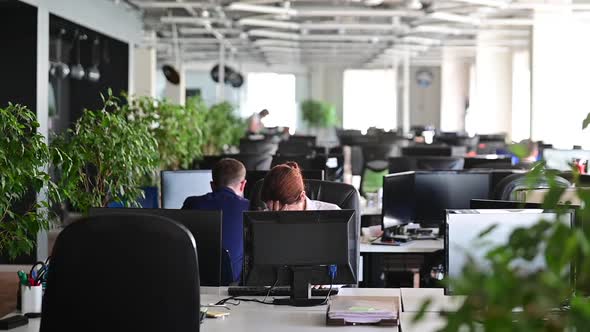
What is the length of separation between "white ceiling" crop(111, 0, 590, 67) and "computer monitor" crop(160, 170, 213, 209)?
22.9ft

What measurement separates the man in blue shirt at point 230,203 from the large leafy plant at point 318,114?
28.5m

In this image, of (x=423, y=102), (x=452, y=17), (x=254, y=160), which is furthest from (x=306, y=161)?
(x=423, y=102)

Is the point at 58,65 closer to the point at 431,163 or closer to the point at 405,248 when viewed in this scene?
the point at 431,163

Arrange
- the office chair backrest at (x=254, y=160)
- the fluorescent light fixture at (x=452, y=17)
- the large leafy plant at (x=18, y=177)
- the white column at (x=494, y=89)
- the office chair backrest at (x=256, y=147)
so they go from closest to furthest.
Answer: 1. the large leafy plant at (x=18, y=177)
2. the office chair backrest at (x=254, y=160)
3. the office chair backrest at (x=256, y=147)
4. the fluorescent light fixture at (x=452, y=17)
5. the white column at (x=494, y=89)

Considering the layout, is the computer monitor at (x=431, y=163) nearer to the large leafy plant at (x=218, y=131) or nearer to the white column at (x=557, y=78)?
the large leafy plant at (x=218, y=131)

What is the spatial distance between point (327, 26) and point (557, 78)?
181 inches

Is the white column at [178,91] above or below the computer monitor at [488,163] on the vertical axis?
above

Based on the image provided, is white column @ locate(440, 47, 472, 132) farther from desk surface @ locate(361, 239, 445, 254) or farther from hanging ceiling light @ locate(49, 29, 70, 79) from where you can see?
desk surface @ locate(361, 239, 445, 254)

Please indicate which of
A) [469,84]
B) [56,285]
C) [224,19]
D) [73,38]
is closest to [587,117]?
[56,285]

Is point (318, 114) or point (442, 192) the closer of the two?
point (442, 192)

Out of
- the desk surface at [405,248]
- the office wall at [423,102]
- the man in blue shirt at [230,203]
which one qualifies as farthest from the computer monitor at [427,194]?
the office wall at [423,102]

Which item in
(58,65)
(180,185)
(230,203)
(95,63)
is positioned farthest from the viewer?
(95,63)

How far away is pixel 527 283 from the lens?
3.98ft

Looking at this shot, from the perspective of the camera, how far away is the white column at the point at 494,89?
25.1 metres
